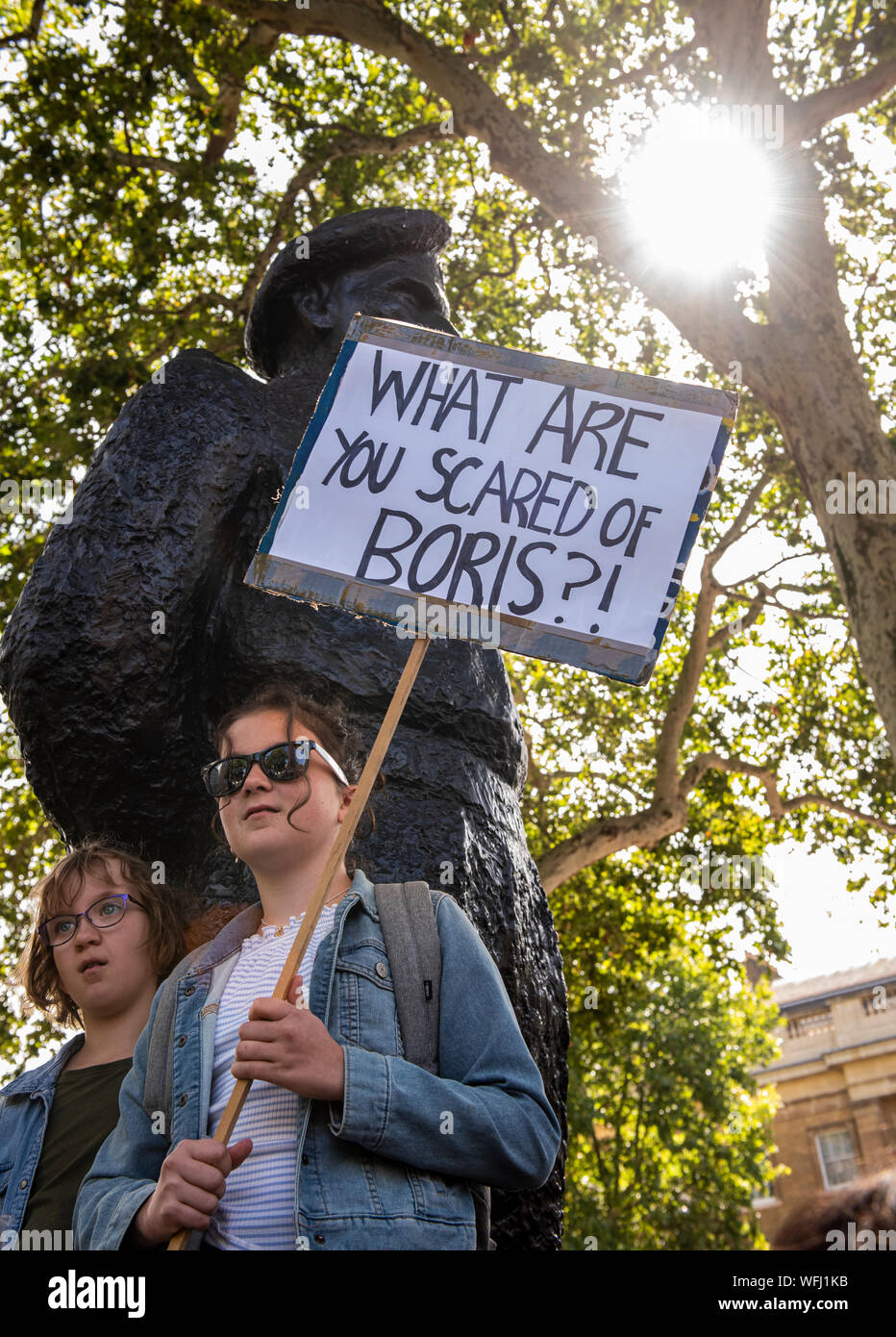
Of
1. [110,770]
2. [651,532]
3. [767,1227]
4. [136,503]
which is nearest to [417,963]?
[651,532]

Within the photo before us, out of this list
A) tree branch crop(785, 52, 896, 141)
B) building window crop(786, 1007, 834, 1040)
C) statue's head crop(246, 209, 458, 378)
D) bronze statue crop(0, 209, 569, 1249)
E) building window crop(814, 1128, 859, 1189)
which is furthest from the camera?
building window crop(786, 1007, 834, 1040)

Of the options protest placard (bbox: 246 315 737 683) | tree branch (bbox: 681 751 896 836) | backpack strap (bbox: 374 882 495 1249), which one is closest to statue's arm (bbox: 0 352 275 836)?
protest placard (bbox: 246 315 737 683)

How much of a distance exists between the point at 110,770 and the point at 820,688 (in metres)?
10.1

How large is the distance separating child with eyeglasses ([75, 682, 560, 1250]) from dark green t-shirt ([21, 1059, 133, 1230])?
1.01ft

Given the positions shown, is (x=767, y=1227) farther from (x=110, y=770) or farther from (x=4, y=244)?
(x=110, y=770)

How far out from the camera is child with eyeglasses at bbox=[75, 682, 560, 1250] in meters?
1.69

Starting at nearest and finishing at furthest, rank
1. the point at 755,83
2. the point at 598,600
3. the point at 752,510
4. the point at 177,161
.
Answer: the point at 598,600
the point at 755,83
the point at 177,161
the point at 752,510

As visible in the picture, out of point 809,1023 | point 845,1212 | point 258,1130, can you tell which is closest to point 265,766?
point 258,1130

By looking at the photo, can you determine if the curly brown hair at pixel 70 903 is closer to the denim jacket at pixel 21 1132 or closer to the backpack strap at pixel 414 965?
the denim jacket at pixel 21 1132

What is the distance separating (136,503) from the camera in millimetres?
2900

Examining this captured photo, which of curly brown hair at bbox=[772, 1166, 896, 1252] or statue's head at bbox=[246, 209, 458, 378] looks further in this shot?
statue's head at bbox=[246, 209, 458, 378]

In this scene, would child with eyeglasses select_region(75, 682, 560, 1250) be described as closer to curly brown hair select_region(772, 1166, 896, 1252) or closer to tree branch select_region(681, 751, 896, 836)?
curly brown hair select_region(772, 1166, 896, 1252)

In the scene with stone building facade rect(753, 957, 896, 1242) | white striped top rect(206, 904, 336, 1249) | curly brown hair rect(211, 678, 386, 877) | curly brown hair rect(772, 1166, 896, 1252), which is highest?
stone building facade rect(753, 957, 896, 1242)

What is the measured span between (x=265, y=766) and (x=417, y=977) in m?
0.48
